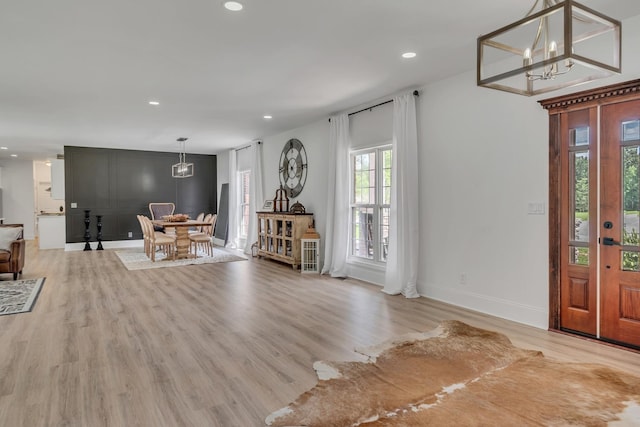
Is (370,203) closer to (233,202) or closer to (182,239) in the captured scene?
(182,239)

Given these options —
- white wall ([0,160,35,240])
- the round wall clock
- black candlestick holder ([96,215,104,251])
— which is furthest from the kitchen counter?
the round wall clock

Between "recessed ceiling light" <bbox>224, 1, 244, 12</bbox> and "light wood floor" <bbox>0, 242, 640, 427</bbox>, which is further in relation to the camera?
"recessed ceiling light" <bbox>224, 1, 244, 12</bbox>

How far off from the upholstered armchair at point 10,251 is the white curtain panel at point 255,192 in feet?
14.2

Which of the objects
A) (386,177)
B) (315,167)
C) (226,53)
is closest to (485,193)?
(386,177)

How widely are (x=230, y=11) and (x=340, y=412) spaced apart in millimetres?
2977

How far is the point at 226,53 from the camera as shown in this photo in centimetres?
390

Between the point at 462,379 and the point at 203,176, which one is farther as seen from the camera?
the point at 203,176

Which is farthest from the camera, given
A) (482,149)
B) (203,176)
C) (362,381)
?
(203,176)

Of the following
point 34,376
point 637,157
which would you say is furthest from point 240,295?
point 637,157

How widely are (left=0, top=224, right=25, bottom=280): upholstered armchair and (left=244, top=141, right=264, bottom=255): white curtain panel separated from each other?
431 centimetres

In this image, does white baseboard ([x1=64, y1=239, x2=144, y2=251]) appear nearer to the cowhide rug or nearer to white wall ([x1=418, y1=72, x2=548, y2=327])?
white wall ([x1=418, y1=72, x2=548, y2=327])

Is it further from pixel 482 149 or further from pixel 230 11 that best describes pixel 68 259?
pixel 482 149

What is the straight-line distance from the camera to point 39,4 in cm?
292

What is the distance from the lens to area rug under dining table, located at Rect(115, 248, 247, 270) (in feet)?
24.8
